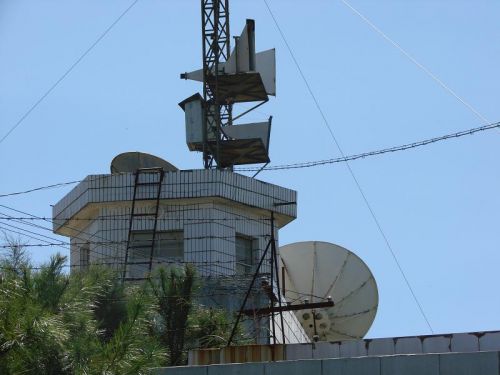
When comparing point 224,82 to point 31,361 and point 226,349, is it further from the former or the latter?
point 31,361

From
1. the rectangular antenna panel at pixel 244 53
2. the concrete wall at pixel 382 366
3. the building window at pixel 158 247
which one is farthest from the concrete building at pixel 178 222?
the concrete wall at pixel 382 366

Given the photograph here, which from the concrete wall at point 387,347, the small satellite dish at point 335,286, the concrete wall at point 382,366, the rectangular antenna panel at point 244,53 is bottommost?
the concrete wall at point 382,366

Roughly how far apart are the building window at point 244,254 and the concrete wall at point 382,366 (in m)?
17.6

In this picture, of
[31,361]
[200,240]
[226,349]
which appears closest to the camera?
[31,361]

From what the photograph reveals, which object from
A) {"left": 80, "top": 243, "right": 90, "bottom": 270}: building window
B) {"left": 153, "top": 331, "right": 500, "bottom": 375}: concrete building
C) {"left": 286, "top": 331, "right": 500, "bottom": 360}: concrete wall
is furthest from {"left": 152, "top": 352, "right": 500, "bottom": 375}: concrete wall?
{"left": 80, "top": 243, "right": 90, "bottom": 270}: building window

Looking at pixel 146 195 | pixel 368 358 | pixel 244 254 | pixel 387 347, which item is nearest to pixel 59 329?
pixel 368 358

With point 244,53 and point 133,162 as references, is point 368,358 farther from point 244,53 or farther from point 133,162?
point 244,53

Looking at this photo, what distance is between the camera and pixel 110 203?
42250mm

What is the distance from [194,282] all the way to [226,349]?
7.11 m

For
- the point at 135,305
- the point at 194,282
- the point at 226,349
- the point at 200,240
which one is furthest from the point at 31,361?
the point at 200,240

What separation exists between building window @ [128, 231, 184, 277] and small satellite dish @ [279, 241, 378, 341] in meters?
4.34

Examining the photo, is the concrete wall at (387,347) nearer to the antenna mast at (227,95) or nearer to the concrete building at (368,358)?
the concrete building at (368,358)

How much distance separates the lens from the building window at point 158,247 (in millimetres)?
41844

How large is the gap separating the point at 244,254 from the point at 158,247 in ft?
9.29
